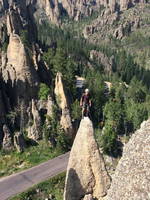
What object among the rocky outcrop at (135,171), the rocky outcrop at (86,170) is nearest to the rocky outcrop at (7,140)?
the rocky outcrop at (86,170)

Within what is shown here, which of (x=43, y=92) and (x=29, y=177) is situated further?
(x=43, y=92)

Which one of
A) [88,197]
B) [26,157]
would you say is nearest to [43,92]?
[26,157]

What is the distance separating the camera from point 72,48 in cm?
16662

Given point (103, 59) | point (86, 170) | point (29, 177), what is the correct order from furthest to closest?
point (103, 59), point (29, 177), point (86, 170)

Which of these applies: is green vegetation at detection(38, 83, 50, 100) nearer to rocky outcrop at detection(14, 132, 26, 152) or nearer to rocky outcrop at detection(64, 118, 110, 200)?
rocky outcrop at detection(14, 132, 26, 152)

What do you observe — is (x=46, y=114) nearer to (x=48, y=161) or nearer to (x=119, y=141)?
(x=48, y=161)

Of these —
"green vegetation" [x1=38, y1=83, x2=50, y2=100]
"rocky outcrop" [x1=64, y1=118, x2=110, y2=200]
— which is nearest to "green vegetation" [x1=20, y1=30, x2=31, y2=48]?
"green vegetation" [x1=38, y1=83, x2=50, y2=100]

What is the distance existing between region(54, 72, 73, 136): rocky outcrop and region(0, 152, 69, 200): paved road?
737 cm

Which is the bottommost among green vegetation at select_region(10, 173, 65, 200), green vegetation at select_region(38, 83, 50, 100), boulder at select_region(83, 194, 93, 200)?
green vegetation at select_region(10, 173, 65, 200)

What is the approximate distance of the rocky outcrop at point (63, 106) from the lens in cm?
7075

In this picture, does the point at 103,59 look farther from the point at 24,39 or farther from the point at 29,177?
the point at 29,177

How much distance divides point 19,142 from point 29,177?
365 inches

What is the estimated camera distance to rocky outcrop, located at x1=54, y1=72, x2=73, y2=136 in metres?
70.8

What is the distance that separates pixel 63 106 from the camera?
238ft
